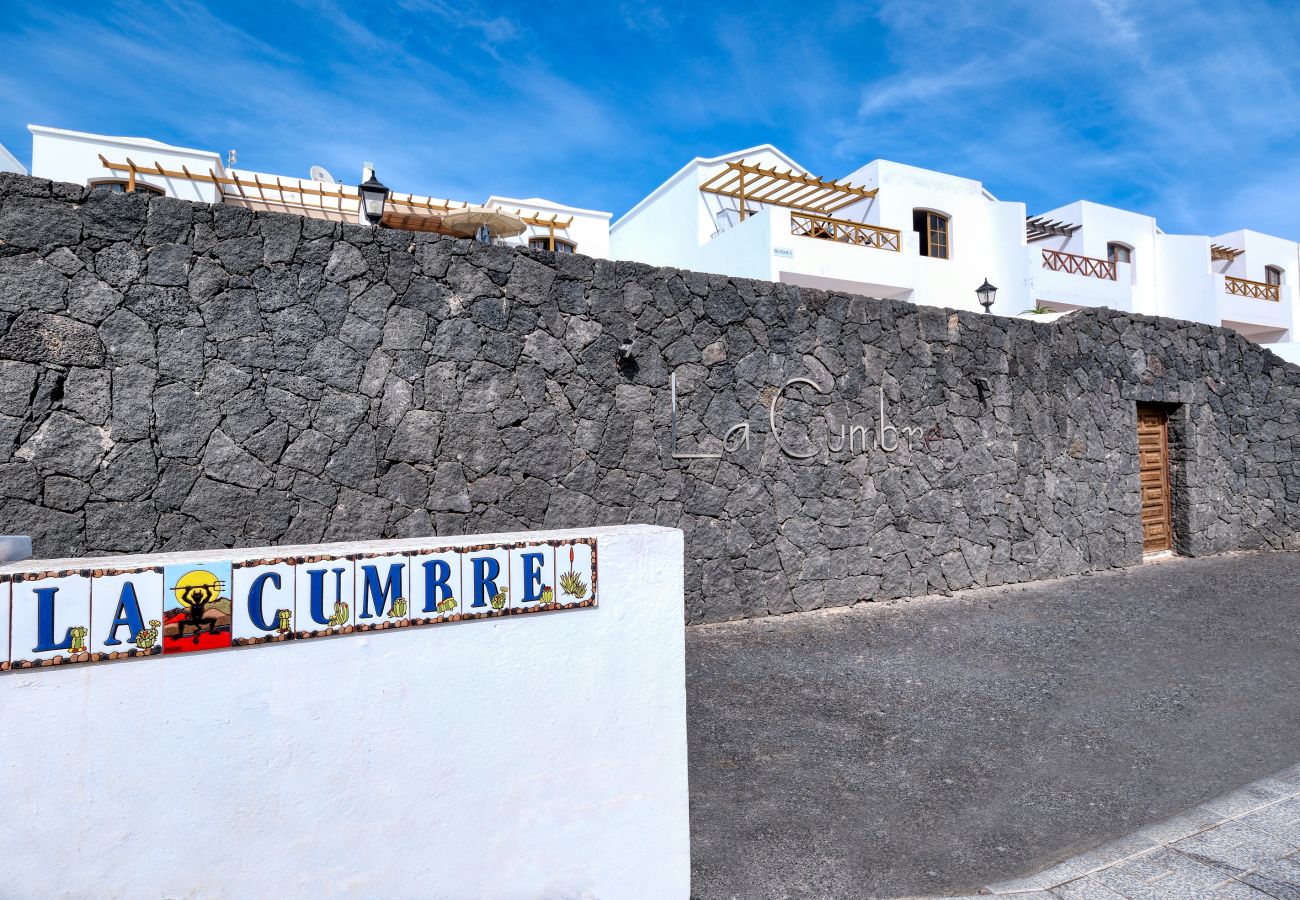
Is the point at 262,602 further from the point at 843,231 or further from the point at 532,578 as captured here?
the point at 843,231

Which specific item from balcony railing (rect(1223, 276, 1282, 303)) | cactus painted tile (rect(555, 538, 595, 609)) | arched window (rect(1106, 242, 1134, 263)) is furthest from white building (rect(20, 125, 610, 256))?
balcony railing (rect(1223, 276, 1282, 303))

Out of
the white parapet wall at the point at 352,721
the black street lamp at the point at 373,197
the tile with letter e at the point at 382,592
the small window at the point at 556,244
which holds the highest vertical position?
the small window at the point at 556,244

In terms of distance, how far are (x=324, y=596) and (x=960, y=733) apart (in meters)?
3.66

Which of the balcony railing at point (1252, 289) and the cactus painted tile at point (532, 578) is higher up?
the balcony railing at point (1252, 289)

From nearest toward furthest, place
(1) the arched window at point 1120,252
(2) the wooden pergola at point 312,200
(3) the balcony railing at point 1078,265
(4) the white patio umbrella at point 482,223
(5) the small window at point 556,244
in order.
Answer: (4) the white patio umbrella at point 482,223, (2) the wooden pergola at point 312,200, (5) the small window at point 556,244, (3) the balcony railing at point 1078,265, (1) the arched window at point 1120,252

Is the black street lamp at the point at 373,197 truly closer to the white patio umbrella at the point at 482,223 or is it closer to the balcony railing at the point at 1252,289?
the white patio umbrella at the point at 482,223

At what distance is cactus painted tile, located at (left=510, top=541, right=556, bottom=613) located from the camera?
2475 mm

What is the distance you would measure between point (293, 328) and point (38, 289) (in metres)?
1.38

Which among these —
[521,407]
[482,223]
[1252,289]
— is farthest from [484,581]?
[1252,289]

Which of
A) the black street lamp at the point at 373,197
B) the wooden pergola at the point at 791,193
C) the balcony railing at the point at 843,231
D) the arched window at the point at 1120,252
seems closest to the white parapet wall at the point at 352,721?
the black street lamp at the point at 373,197

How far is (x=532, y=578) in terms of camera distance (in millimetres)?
2500

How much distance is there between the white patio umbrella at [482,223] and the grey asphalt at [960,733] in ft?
20.9

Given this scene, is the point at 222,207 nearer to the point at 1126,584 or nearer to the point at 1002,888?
the point at 1002,888

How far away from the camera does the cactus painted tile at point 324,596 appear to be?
2.21 metres
